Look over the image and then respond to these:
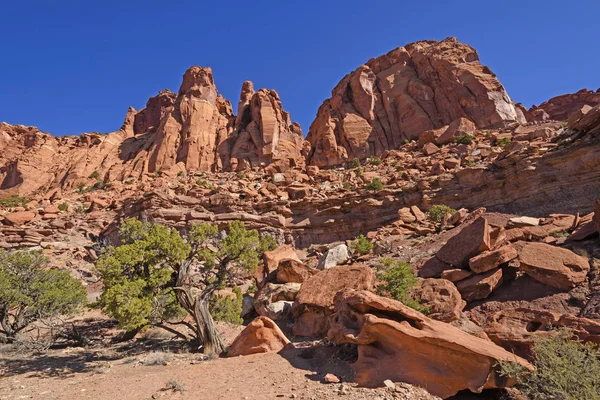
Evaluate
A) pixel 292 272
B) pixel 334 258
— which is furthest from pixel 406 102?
pixel 292 272

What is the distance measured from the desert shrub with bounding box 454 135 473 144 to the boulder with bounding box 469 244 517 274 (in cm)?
3205

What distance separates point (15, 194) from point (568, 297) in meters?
73.1

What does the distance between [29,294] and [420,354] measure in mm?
14041

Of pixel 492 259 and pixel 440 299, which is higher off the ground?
pixel 492 259

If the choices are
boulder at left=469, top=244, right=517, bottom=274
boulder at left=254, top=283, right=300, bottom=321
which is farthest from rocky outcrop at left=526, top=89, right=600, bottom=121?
boulder at left=254, top=283, right=300, bottom=321

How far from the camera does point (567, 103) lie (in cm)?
6956

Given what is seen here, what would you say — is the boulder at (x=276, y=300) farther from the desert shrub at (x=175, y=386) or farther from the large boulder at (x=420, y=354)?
the desert shrub at (x=175, y=386)

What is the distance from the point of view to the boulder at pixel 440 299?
391 inches

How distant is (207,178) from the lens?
4747 centimetres

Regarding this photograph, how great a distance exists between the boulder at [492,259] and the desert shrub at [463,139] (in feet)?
105

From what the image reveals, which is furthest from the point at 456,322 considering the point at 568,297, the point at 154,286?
the point at 154,286

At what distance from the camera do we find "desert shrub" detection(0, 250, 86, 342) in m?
12.0

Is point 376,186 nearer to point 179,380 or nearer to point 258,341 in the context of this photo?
point 258,341

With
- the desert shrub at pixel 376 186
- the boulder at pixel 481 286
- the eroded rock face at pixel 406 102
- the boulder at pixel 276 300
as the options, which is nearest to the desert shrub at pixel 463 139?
the eroded rock face at pixel 406 102
